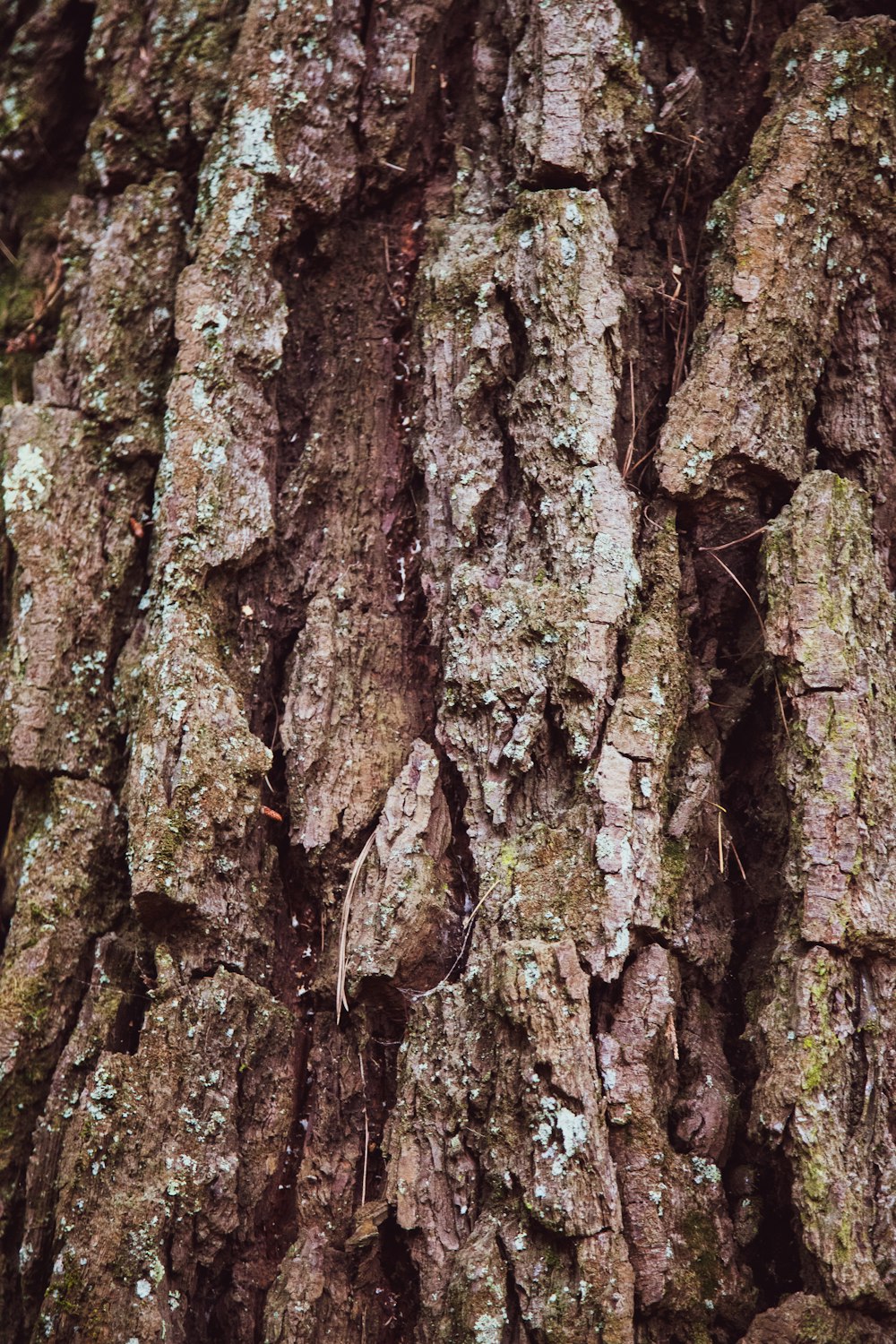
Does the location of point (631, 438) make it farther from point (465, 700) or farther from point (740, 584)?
point (465, 700)

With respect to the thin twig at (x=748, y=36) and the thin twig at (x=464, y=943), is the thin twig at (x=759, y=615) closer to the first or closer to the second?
the thin twig at (x=464, y=943)

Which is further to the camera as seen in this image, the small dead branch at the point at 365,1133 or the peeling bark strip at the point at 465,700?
the small dead branch at the point at 365,1133

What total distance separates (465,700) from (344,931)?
63cm

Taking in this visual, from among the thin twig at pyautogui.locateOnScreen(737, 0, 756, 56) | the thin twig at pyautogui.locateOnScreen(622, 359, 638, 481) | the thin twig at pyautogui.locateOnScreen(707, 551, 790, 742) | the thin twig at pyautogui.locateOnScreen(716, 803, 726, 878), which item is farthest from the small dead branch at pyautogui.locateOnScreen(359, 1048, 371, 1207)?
the thin twig at pyautogui.locateOnScreen(737, 0, 756, 56)

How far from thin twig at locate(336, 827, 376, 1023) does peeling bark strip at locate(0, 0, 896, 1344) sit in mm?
22

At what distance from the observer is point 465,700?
93.2 inches

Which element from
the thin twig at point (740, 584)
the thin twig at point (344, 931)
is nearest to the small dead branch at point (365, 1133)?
the thin twig at point (344, 931)

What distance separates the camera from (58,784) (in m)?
2.65

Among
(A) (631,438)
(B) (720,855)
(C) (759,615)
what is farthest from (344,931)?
(A) (631,438)

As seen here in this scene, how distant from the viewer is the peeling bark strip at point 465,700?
6.83ft

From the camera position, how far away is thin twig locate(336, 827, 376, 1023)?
232cm

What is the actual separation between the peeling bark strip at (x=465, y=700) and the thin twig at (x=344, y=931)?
0.9 inches

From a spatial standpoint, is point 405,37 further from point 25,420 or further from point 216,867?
point 216,867

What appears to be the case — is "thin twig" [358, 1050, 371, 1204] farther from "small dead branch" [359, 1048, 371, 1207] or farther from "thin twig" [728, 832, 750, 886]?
"thin twig" [728, 832, 750, 886]
